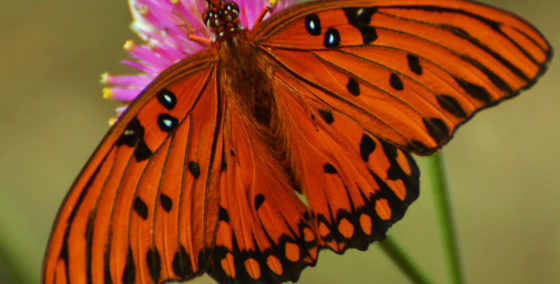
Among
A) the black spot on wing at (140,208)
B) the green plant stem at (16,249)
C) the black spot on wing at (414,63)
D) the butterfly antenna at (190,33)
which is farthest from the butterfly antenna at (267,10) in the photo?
the green plant stem at (16,249)

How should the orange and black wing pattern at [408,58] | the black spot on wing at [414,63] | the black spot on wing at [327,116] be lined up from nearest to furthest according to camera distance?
the orange and black wing pattern at [408,58] → the black spot on wing at [414,63] → the black spot on wing at [327,116]

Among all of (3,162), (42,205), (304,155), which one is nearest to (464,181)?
(304,155)

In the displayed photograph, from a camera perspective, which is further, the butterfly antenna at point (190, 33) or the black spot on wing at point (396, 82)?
the butterfly antenna at point (190, 33)

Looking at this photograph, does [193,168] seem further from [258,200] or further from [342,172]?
[342,172]

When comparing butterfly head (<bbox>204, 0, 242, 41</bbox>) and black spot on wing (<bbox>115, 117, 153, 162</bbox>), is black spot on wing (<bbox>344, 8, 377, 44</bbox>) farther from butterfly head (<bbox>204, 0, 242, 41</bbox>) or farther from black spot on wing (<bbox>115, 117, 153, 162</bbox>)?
black spot on wing (<bbox>115, 117, 153, 162</bbox>)

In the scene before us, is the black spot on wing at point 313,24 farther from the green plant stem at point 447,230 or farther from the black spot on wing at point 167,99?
the green plant stem at point 447,230

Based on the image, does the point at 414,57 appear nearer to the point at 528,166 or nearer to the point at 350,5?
the point at 350,5
